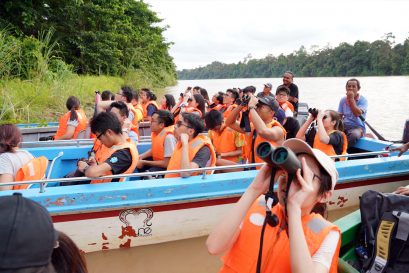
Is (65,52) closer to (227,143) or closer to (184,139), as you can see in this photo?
(227,143)

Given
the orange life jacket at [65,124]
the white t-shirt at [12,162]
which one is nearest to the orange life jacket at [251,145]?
the white t-shirt at [12,162]

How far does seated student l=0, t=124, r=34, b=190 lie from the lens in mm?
2703

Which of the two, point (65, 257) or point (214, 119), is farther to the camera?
point (214, 119)

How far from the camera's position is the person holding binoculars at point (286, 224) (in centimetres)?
127

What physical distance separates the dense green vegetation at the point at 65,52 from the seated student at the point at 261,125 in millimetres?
4483

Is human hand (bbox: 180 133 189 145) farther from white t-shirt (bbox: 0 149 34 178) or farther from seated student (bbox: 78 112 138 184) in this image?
white t-shirt (bbox: 0 149 34 178)

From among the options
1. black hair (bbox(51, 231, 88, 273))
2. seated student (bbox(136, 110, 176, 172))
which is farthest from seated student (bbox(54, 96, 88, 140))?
black hair (bbox(51, 231, 88, 273))

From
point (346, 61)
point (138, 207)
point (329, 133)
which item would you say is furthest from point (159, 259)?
point (346, 61)

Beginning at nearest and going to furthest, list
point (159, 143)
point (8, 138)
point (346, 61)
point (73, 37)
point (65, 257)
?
point (65, 257) < point (8, 138) < point (159, 143) < point (73, 37) < point (346, 61)

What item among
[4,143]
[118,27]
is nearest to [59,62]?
[118,27]

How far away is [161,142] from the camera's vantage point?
3.75 metres

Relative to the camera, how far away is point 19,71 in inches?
310

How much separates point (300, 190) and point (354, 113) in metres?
3.97

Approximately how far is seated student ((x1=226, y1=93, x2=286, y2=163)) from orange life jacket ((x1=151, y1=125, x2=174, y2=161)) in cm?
72
